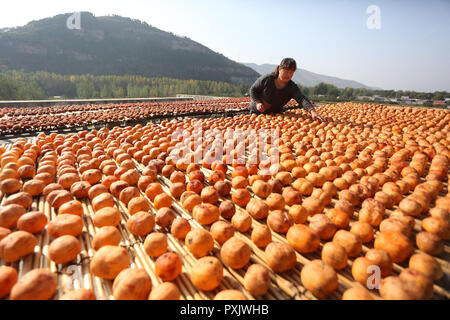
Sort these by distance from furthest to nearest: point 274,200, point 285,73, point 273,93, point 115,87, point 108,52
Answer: point 108,52
point 115,87
point 273,93
point 285,73
point 274,200

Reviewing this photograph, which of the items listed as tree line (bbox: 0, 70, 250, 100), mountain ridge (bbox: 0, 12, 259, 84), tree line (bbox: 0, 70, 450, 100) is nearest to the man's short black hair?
tree line (bbox: 0, 70, 450, 100)

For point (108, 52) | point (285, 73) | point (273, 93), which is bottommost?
point (273, 93)

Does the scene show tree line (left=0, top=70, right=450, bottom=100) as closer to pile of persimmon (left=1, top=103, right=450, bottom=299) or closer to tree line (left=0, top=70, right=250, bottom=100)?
tree line (left=0, top=70, right=250, bottom=100)

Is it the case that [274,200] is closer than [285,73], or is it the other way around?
[274,200]

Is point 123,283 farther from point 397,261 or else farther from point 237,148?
point 237,148

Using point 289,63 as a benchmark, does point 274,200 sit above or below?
below

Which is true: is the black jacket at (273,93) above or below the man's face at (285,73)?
below

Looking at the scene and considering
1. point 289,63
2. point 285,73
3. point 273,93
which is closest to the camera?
point 289,63

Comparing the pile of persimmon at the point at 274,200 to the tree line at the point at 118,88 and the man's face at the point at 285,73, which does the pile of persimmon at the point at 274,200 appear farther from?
the tree line at the point at 118,88

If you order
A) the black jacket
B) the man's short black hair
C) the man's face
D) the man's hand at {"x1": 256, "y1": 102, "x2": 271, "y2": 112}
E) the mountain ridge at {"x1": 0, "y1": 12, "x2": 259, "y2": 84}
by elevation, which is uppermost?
the mountain ridge at {"x1": 0, "y1": 12, "x2": 259, "y2": 84}

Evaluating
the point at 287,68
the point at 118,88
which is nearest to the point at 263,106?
the point at 287,68

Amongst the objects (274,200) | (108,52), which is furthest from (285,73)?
(108,52)

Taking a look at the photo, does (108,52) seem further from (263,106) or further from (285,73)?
(285,73)

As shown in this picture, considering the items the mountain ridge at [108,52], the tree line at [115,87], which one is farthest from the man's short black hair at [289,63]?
the mountain ridge at [108,52]
